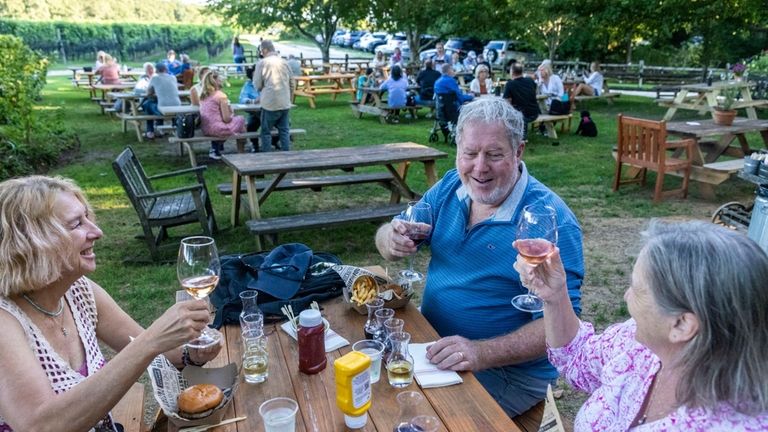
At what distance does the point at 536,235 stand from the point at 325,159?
4.21 meters

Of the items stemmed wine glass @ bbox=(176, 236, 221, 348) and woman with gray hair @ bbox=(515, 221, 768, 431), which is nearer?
woman with gray hair @ bbox=(515, 221, 768, 431)

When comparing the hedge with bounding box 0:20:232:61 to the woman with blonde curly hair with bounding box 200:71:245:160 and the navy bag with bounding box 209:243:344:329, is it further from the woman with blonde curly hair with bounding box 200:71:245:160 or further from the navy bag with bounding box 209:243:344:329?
the navy bag with bounding box 209:243:344:329

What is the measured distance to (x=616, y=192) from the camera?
7.64 metres

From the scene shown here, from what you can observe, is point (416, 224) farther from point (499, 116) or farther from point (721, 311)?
point (721, 311)

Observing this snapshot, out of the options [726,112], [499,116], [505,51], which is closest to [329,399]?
[499,116]

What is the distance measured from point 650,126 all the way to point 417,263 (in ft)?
12.8

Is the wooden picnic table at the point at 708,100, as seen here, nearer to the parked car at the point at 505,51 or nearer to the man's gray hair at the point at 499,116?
the man's gray hair at the point at 499,116

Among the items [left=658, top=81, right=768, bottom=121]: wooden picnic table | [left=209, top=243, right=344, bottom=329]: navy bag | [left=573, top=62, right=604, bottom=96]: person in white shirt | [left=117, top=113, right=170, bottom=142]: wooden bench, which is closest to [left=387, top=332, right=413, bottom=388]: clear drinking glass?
[left=209, top=243, right=344, bottom=329]: navy bag

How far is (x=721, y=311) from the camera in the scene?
4.05 ft

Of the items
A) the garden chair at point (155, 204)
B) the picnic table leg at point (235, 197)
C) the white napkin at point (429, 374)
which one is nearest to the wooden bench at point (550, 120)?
the picnic table leg at point (235, 197)

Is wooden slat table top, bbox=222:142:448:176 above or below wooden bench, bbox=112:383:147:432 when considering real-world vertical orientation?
above

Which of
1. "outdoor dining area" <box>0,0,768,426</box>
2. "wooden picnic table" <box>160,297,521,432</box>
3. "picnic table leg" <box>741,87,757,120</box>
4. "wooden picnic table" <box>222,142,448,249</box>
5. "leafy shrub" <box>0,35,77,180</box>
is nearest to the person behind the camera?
"outdoor dining area" <box>0,0,768,426</box>

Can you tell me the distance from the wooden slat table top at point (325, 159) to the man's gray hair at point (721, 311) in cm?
452

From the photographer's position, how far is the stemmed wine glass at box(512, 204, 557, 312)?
179cm
